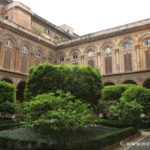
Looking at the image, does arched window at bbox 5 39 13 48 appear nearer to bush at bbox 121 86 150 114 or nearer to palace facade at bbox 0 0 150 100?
palace facade at bbox 0 0 150 100

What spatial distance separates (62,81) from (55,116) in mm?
5681

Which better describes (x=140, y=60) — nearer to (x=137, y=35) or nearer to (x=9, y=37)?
(x=137, y=35)

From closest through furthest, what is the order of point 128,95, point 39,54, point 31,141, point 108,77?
point 31,141
point 128,95
point 108,77
point 39,54

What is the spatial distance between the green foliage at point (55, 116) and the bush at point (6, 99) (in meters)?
9.35

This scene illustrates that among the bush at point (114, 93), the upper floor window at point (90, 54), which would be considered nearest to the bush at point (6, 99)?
the bush at point (114, 93)

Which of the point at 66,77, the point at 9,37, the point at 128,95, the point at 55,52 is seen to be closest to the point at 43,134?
the point at 66,77

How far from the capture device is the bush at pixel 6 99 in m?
17.7

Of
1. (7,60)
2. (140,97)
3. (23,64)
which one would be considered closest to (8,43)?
(7,60)

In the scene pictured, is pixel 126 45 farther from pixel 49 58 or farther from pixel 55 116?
pixel 55 116

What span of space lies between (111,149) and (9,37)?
20465 mm

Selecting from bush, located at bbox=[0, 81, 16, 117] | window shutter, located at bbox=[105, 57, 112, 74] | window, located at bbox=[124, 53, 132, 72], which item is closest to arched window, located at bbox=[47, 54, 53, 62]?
window shutter, located at bbox=[105, 57, 112, 74]

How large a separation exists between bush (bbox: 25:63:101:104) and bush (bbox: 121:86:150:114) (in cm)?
402

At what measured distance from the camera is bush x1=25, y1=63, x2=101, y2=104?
42.8 feet

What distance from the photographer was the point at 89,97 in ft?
45.0
